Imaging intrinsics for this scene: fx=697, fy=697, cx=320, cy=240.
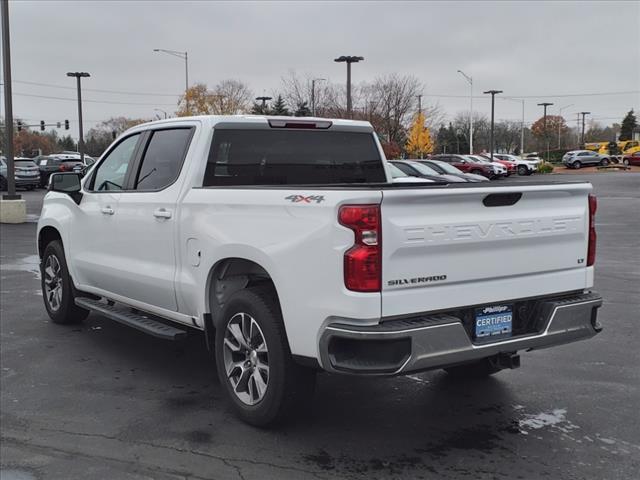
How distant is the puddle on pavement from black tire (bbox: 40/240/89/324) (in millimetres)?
3035

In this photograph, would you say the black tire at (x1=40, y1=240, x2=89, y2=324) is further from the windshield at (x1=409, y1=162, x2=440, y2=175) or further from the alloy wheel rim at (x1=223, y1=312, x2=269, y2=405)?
the windshield at (x1=409, y1=162, x2=440, y2=175)

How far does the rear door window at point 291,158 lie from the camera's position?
17.3 ft

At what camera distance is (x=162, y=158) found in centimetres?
562

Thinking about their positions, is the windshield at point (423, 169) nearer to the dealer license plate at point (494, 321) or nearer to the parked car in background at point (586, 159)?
the dealer license plate at point (494, 321)

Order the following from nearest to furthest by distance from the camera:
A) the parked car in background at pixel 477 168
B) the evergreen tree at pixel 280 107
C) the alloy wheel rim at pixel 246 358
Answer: the alloy wheel rim at pixel 246 358
the parked car in background at pixel 477 168
the evergreen tree at pixel 280 107

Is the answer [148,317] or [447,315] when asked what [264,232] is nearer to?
[447,315]

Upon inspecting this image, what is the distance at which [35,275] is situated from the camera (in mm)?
10586

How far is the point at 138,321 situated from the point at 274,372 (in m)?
1.87

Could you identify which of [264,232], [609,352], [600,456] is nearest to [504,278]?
[600,456]

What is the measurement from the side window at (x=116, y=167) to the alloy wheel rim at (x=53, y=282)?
3.87ft

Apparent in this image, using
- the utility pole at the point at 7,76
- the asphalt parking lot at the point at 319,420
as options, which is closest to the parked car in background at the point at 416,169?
the utility pole at the point at 7,76

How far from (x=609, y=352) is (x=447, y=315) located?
307 centimetres

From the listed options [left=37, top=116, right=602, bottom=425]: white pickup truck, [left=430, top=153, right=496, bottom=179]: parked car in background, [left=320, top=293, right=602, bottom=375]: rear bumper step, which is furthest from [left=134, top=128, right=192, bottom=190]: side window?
[left=430, top=153, right=496, bottom=179]: parked car in background

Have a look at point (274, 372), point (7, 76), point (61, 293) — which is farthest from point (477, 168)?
point (274, 372)
